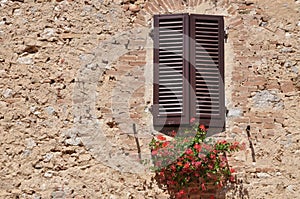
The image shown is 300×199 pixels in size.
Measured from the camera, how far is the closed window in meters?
6.23

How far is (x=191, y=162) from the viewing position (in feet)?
19.4

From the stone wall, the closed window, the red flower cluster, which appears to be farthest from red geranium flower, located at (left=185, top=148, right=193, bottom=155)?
the stone wall

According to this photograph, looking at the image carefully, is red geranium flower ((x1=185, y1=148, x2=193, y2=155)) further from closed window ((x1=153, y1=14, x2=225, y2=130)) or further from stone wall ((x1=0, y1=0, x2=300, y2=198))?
stone wall ((x1=0, y1=0, x2=300, y2=198))

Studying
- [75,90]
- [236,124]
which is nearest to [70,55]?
[75,90]

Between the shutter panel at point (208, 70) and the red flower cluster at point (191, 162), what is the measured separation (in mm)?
216

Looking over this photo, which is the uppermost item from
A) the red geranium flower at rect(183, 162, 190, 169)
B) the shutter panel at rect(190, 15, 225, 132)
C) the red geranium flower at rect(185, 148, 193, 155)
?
the shutter panel at rect(190, 15, 225, 132)

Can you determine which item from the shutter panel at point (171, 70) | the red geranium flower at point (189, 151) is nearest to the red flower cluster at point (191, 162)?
the red geranium flower at point (189, 151)

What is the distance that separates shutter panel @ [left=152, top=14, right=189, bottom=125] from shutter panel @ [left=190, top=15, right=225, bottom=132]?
9 centimetres

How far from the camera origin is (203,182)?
605 centimetres

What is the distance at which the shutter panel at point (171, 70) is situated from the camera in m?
6.23

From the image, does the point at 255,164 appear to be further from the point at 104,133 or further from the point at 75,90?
the point at 75,90

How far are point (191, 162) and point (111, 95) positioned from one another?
117 cm

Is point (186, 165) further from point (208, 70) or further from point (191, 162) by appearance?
point (208, 70)

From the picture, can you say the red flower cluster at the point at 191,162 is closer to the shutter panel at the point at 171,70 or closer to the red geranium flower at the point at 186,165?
the red geranium flower at the point at 186,165
